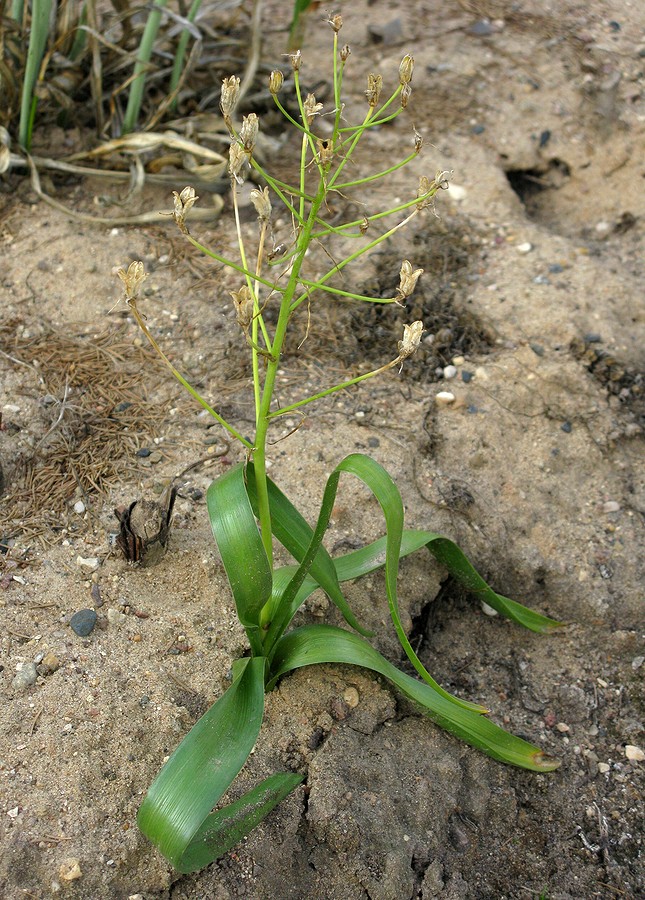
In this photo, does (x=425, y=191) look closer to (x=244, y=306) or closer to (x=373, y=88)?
(x=373, y=88)

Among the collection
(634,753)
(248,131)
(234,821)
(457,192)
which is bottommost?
(634,753)

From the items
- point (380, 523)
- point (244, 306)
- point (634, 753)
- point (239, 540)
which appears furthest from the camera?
point (380, 523)

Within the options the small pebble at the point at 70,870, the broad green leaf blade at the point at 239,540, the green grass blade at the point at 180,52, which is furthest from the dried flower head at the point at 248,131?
the green grass blade at the point at 180,52

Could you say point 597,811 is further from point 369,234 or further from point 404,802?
point 369,234

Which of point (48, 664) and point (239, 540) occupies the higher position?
point (239, 540)

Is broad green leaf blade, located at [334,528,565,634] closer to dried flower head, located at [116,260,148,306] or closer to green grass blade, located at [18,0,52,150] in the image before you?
dried flower head, located at [116,260,148,306]

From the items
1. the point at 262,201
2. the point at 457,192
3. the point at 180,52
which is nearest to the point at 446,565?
the point at 262,201
